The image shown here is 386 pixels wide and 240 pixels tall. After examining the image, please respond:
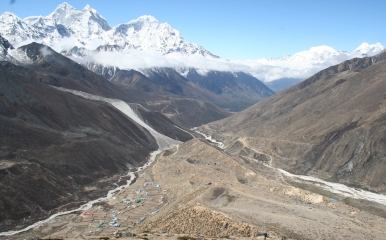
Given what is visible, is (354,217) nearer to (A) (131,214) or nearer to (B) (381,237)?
(B) (381,237)

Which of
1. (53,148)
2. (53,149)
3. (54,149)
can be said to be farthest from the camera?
(53,148)

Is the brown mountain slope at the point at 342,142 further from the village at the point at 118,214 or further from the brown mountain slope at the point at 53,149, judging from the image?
the village at the point at 118,214

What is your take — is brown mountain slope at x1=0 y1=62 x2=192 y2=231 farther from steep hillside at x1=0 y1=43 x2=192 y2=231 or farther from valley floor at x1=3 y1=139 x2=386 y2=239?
valley floor at x1=3 y1=139 x2=386 y2=239

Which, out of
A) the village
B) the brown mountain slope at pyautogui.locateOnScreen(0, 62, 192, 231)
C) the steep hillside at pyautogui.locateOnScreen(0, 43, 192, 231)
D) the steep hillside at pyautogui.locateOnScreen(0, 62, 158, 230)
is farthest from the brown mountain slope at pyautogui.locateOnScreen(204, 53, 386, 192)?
the village

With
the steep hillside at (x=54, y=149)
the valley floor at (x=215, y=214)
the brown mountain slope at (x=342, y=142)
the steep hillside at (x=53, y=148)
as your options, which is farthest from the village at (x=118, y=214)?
the brown mountain slope at (x=342, y=142)

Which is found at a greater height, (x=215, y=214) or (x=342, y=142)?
(x=342, y=142)

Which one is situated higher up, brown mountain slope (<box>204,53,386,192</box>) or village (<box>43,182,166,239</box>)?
brown mountain slope (<box>204,53,386,192</box>)

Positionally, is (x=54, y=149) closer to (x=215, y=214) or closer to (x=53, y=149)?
(x=53, y=149)

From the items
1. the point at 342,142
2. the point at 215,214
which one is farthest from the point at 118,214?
the point at 342,142


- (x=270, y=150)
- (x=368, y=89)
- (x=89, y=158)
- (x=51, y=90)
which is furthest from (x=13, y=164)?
(x=368, y=89)
